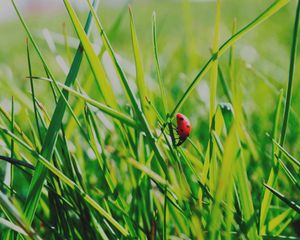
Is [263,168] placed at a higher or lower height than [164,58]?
lower

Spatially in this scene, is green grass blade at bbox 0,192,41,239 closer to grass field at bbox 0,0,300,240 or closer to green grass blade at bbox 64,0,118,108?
grass field at bbox 0,0,300,240

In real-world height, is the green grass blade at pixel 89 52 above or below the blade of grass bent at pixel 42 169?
above

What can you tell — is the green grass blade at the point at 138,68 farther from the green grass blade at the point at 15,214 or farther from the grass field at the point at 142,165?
the green grass blade at the point at 15,214

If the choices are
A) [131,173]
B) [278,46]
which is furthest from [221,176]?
[278,46]

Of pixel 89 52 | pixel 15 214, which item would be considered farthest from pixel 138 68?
pixel 15 214

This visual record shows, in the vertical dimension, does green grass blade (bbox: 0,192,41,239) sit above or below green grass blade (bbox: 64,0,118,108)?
below

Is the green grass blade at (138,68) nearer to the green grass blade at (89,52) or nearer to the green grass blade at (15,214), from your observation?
the green grass blade at (89,52)

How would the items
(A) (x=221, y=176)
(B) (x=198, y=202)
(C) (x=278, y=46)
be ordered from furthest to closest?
(C) (x=278, y=46)
(B) (x=198, y=202)
(A) (x=221, y=176)

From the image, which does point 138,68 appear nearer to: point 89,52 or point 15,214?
point 89,52

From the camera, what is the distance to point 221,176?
0.92ft

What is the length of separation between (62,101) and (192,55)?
603 millimetres

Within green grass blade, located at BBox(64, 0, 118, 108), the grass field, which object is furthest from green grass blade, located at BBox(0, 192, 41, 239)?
green grass blade, located at BBox(64, 0, 118, 108)

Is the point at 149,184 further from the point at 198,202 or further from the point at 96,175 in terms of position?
the point at 96,175

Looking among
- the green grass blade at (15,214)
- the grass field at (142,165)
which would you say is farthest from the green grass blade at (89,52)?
the green grass blade at (15,214)
